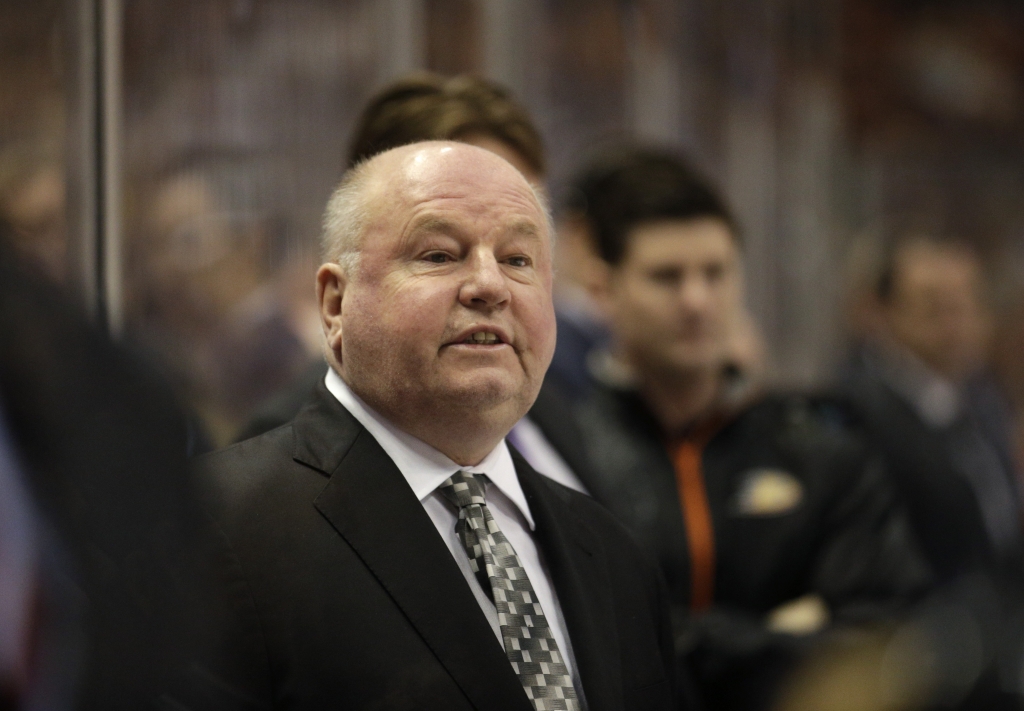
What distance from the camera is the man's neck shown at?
104 inches

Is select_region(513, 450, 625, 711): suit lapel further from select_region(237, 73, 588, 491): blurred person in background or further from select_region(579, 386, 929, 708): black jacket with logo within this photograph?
select_region(579, 386, 929, 708): black jacket with logo

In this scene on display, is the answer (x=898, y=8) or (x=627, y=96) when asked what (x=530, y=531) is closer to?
(x=627, y=96)

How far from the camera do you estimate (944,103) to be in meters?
9.63

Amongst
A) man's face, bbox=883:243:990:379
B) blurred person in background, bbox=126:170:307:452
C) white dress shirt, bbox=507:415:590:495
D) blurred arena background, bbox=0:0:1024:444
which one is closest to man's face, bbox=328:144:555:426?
blurred arena background, bbox=0:0:1024:444

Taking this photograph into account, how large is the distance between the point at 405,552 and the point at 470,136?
0.82 m

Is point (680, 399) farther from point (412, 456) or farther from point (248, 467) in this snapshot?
point (248, 467)

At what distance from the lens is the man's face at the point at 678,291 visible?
2578mm

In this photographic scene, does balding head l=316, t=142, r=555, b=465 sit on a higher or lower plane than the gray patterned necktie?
higher

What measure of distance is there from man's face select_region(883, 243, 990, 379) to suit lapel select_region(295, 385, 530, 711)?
11.2 feet

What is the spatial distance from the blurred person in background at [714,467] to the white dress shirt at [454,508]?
0.90 meters

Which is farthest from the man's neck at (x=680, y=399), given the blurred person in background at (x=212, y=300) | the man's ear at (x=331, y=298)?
the man's ear at (x=331, y=298)

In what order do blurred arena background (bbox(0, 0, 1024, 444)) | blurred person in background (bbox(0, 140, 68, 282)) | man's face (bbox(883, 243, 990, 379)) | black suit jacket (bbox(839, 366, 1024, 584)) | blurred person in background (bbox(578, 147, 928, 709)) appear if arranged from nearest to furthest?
blurred person in background (bbox(0, 140, 68, 282)) → blurred arena background (bbox(0, 0, 1024, 444)) → blurred person in background (bbox(578, 147, 928, 709)) → black suit jacket (bbox(839, 366, 1024, 584)) → man's face (bbox(883, 243, 990, 379))

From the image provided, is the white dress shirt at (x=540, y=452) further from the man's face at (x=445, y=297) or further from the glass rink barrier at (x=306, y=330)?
the man's face at (x=445, y=297)

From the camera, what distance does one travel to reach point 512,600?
1339 millimetres
